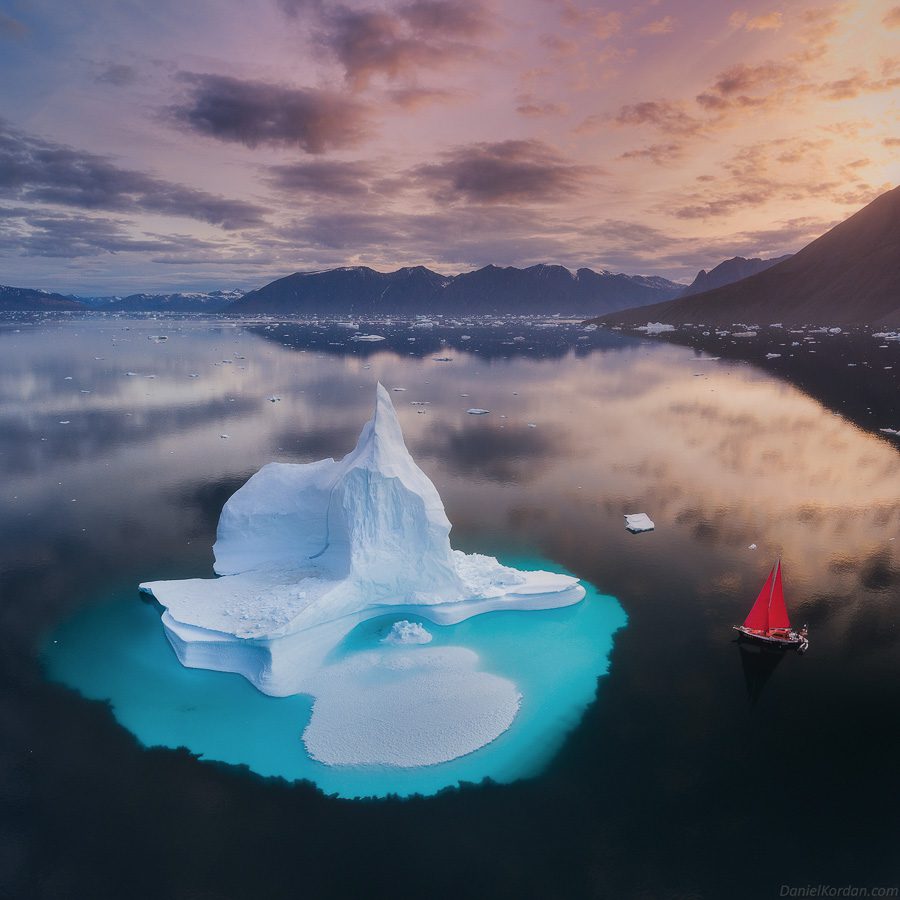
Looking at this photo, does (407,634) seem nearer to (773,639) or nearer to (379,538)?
(379,538)

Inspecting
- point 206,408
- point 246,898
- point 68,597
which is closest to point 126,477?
point 68,597

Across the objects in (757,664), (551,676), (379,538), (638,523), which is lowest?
(757,664)

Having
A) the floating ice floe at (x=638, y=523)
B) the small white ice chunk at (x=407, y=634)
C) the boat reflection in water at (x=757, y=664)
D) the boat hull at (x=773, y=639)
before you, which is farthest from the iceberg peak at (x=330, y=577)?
the floating ice floe at (x=638, y=523)

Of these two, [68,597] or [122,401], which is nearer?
[68,597]

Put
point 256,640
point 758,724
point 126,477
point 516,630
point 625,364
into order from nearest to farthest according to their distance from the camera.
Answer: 1. point 758,724
2. point 256,640
3. point 516,630
4. point 126,477
5. point 625,364

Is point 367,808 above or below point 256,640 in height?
below

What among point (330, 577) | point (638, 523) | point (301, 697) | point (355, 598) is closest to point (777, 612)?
point (638, 523)

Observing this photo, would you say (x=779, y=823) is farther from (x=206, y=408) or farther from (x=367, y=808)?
(x=206, y=408)
